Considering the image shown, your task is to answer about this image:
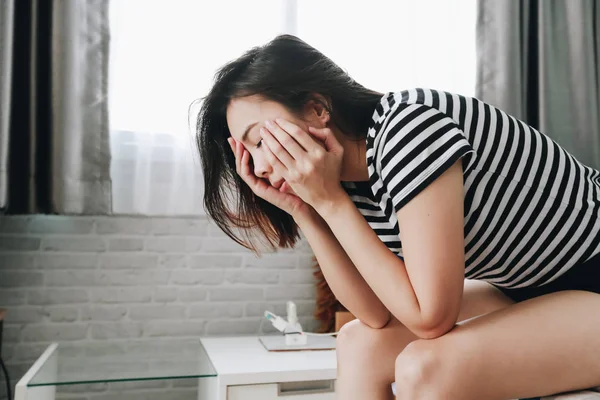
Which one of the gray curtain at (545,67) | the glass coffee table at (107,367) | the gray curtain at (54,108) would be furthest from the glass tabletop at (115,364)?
the gray curtain at (545,67)

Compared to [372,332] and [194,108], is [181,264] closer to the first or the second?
[194,108]

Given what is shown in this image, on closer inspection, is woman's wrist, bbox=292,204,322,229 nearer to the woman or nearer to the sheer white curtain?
the woman

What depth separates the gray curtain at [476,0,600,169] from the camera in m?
2.12

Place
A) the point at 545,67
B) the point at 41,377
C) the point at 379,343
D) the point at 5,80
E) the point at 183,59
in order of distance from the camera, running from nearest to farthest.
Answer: the point at 379,343 → the point at 41,377 → the point at 5,80 → the point at 183,59 → the point at 545,67

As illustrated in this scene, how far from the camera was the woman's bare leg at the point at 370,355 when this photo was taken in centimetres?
97

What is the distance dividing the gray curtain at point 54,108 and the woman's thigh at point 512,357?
1283mm

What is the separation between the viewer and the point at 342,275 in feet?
3.57

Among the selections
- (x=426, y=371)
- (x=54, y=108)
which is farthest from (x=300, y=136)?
(x=54, y=108)

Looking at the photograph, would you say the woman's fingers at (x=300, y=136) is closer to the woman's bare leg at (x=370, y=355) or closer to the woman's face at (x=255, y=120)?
the woman's face at (x=255, y=120)

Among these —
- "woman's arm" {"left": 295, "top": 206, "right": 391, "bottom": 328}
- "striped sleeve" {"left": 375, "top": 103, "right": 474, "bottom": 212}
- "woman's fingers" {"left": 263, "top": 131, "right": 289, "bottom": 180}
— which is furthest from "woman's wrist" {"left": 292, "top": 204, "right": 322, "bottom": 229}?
"striped sleeve" {"left": 375, "top": 103, "right": 474, "bottom": 212}

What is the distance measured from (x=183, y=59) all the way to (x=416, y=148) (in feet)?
4.21

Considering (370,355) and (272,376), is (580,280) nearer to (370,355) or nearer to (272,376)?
(370,355)

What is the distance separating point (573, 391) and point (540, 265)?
0.20 metres

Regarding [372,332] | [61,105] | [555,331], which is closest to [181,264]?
[61,105]
